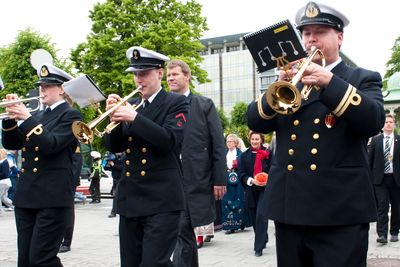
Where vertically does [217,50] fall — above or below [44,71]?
above

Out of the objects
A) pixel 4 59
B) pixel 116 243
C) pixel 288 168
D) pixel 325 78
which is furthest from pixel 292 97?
pixel 4 59

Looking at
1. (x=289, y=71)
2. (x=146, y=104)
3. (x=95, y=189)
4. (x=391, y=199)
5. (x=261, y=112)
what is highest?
(x=289, y=71)

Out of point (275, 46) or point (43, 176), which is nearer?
point (275, 46)

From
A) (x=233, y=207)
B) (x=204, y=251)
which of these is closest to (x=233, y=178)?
(x=233, y=207)

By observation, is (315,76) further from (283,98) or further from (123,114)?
(123,114)

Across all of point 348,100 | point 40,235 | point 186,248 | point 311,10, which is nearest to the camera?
point 348,100

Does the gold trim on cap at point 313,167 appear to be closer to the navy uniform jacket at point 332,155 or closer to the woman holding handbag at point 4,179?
the navy uniform jacket at point 332,155

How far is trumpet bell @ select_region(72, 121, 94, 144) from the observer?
4.34 metres

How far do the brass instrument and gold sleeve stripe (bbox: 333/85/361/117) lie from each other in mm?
219

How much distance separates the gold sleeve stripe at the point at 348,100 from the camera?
300 cm

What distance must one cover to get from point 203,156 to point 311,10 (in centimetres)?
324

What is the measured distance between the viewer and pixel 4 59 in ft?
122

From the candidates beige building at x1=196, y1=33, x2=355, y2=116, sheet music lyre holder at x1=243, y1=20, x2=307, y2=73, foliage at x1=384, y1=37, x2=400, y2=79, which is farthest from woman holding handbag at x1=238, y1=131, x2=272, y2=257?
beige building at x1=196, y1=33, x2=355, y2=116

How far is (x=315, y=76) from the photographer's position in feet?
9.90
